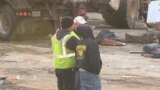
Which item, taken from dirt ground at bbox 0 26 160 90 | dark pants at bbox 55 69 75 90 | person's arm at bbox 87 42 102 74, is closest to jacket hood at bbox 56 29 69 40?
dark pants at bbox 55 69 75 90

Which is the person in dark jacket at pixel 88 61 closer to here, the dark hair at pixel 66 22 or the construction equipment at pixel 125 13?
the dark hair at pixel 66 22

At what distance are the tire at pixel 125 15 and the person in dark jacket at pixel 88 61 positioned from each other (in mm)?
14930

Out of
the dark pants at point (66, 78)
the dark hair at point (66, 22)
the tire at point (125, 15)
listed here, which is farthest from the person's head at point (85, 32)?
the tire at point (125, 15)

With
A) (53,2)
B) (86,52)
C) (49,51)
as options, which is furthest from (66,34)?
(53,2)

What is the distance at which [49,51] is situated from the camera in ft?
52.0

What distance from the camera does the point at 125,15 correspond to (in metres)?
22.9

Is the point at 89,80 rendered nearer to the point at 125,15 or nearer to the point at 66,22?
the point at 66,22

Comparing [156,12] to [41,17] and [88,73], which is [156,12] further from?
[88,73]

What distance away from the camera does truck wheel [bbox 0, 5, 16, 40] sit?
1820 centimetres

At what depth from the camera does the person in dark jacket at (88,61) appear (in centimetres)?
770

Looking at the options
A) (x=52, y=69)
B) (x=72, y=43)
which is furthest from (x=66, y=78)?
(x=52, y=69)

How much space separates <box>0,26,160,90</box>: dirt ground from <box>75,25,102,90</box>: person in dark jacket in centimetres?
300

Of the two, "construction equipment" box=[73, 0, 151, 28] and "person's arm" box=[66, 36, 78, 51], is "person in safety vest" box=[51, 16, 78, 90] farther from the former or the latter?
"construction equipment" box=[73, 0, 151, 28]

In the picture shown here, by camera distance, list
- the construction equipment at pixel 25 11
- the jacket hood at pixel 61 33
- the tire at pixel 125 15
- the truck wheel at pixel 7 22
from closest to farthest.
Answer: the jacket hood at pixel 61 33 → the construction equipment at pixel 25 11 → the truck wheel at pixel 7 22 → the tire at pixel 125 15
